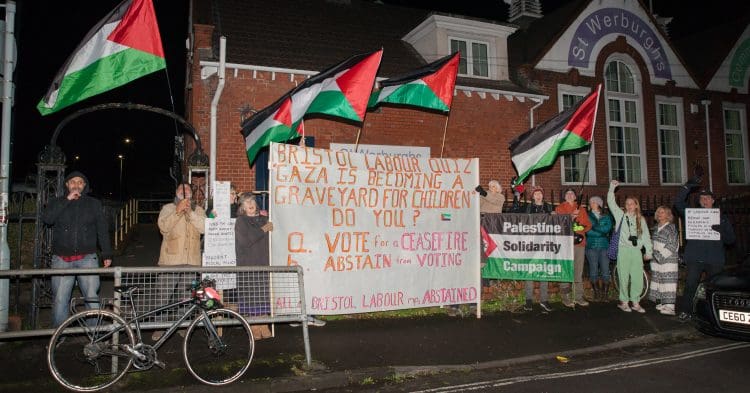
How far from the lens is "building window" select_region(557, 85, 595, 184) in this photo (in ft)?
49.6

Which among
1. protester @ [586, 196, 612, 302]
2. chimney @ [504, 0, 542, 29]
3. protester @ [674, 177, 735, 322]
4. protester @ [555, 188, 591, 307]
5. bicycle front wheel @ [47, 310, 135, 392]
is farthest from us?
chimney @ [504, 0, 542, 29]

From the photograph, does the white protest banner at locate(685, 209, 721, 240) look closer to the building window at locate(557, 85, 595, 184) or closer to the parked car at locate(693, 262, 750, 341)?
the parked car at locate(693, 262, 750, 341)

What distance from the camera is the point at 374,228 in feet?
23.1

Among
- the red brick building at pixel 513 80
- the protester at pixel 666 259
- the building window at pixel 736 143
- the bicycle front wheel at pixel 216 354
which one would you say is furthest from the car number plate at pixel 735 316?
the building window at pixel 736 143

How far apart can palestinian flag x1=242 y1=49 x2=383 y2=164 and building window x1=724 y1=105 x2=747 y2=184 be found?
16.2m

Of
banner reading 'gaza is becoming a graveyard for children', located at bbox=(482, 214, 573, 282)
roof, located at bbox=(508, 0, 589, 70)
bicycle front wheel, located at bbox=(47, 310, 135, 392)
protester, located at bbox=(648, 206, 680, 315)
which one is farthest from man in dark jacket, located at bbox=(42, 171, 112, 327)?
roof, located at bbox=(508, 0, 589, 70)

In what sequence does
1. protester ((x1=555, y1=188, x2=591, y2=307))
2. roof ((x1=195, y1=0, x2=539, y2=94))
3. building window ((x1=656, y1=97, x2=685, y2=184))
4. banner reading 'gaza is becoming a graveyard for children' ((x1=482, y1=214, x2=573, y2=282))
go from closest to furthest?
banner reading 'gaza is becoming a graveyard for children' ((x1=482, y1=214, x2=573, y2=282))
protester ((x1=555, y1=188, x2=591, y2=307))
roof ((x1=195, y1=0, x2=539, y2=94))
building window ((x1=656, y1=97, x2=685, y2=184))

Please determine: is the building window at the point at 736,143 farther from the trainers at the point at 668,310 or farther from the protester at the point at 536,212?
the protester at the point at 536,212

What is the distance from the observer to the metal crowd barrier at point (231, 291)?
5094mm

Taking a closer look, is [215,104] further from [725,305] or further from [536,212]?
[725,305]

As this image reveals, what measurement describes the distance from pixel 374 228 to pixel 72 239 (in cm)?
383

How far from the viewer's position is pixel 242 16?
13.4m

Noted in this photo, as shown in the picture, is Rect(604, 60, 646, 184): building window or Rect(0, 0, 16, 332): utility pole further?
Rect(604, 60, 646, 184): building window

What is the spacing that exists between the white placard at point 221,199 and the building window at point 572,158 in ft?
37.1
